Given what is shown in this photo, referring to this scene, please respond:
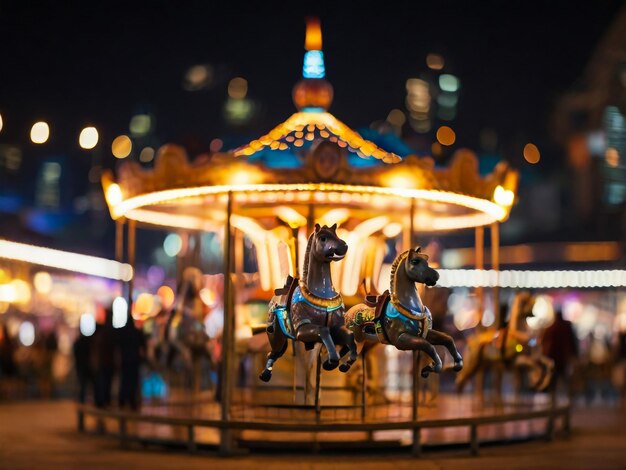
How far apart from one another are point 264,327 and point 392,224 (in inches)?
144

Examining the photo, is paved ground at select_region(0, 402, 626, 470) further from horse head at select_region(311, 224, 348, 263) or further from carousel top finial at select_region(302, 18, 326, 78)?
carousel top finial at select_region(302, 18, 326, 78)

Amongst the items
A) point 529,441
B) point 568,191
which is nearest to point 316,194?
point 529,441

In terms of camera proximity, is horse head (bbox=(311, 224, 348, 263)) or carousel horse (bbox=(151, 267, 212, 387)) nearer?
horse head (bbox=(311, 224, 348, 263))

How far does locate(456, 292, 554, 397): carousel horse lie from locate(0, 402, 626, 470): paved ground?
3.32ft

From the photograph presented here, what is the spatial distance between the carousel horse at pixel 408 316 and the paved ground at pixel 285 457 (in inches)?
57.6

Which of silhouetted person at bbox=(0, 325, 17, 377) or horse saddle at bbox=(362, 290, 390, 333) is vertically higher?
horse saddle at bbox=(362, 290, 390, 333)

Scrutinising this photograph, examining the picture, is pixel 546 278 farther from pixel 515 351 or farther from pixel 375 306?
pixel 375 306

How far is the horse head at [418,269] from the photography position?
10.7 metres

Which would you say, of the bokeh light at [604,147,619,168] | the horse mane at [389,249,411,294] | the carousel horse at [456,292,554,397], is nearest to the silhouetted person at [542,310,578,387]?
the carousel horse at [456,292,554,397]

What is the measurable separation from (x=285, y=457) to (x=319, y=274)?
2.59 metres

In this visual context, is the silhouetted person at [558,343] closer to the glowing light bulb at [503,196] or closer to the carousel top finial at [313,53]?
the glowing light bulb at [503,196]

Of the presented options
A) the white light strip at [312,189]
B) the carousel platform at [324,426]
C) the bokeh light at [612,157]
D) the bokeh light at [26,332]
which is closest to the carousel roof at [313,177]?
the white light strip at [312,189]

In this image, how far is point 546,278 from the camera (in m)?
37.1

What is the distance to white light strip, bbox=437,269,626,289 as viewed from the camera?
35.3 meters
